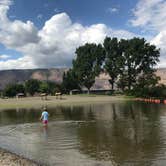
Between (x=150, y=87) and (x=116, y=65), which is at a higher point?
(x=116, y=65)

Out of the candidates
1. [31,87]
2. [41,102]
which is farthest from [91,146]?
[31,87]

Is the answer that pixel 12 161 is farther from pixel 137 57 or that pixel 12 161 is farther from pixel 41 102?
pixel 137 57

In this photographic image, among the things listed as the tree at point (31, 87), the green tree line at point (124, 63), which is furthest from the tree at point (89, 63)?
the tree at point (31, 87)

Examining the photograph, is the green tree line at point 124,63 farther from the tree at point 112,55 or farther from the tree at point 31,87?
the tree at point 31,87

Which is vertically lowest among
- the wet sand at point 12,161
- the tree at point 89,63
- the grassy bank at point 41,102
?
the wet sand at point 12,161

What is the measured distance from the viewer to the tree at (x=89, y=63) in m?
126

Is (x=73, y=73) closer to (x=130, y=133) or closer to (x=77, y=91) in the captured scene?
(x=77, y=91)

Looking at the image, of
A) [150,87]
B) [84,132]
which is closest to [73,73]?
[150,87]

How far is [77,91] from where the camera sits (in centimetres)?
15825

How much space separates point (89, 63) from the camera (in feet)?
421

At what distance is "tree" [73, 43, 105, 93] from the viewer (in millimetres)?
126125

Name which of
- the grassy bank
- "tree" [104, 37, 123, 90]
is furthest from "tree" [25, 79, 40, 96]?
the grassy bank

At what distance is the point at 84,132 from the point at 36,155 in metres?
10.1

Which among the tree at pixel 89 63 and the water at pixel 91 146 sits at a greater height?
the tree at pixel 89 63
